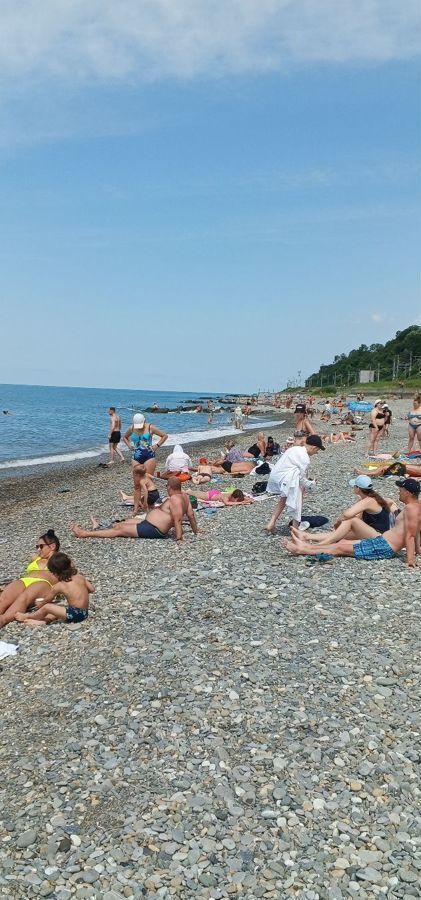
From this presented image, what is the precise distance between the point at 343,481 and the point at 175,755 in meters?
12.3

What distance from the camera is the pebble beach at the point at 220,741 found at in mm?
3988

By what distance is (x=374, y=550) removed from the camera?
9469mm

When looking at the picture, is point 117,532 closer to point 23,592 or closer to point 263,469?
point 23,592

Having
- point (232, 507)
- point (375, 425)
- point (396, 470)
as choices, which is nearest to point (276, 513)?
point (232, 507)

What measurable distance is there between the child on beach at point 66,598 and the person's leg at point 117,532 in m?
3.70

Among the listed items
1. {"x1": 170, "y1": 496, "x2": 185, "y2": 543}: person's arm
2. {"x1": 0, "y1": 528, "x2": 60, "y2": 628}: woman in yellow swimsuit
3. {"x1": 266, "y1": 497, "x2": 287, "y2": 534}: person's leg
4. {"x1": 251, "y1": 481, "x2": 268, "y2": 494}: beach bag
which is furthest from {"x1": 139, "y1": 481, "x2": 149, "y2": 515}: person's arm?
{"x1": 0, "y1": 528, "x2": 60, "y2": 628}: woman in yellow swimsuit

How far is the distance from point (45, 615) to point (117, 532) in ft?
13.6

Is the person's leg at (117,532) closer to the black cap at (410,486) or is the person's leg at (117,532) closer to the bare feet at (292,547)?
the bare feet at (292,547)

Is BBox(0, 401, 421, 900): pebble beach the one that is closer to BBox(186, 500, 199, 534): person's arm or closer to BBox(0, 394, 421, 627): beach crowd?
BBox(0, 394, 421, 627): beach crowd

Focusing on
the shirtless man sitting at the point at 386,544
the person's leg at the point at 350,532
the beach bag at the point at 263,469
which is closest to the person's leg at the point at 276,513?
the person's leg at the point at 350,532

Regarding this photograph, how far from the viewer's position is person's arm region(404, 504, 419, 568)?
9.09m

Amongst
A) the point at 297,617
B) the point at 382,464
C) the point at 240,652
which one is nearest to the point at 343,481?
the point at 382,464

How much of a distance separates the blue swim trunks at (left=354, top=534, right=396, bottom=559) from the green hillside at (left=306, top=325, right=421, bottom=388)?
248 feet

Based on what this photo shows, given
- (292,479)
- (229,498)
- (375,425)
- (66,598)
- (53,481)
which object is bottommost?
(53,481)
